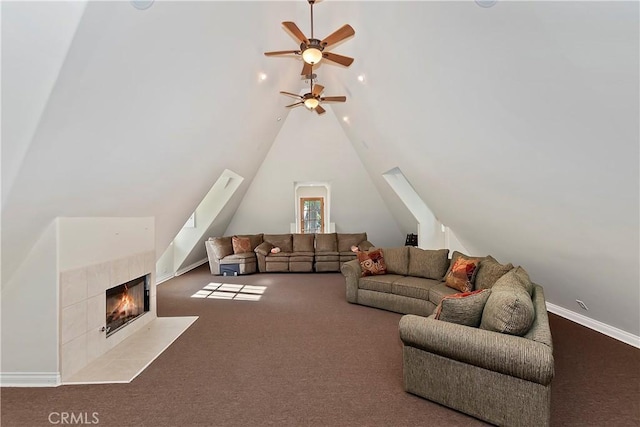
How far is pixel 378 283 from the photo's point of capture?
196 inches

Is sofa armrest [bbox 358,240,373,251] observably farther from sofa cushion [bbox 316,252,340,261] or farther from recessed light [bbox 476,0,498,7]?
recessed light [bbox 476,0,498,7]

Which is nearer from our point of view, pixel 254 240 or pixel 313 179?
pixel 254 240

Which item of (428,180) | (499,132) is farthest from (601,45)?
(428,180)

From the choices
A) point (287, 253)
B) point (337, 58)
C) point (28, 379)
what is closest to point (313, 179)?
point (287, 253)

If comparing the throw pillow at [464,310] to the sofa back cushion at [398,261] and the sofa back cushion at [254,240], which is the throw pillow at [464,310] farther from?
the sofa back cushion at [254,240]

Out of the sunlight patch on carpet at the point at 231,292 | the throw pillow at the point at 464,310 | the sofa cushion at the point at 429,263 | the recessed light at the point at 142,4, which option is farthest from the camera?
the sunlight patch on carpet at the point at 231,292

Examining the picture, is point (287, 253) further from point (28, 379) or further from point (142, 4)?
point (142, 4)

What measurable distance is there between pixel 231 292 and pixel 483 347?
15.8 ft

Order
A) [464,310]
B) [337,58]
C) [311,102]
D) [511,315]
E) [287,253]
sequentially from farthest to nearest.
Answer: [287,253] < [311,102] < [337,58] < [464,310] < [511,315]

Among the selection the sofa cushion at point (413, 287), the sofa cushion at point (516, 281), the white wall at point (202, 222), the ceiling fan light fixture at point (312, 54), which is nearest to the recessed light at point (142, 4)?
the ceiling fan light fixture at point (312, 54)

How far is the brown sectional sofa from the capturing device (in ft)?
25.3

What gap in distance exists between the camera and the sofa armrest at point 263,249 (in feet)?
26.3

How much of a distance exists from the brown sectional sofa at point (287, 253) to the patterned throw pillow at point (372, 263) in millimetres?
2496

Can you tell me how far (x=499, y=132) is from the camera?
2.87 metres
